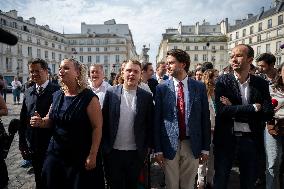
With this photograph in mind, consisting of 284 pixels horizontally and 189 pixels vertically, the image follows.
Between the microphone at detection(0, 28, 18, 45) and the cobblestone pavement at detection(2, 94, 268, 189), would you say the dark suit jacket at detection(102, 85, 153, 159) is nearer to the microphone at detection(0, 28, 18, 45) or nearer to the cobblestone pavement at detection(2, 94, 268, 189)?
the cobblestone pavement at detection(2, 94, 268, 189)

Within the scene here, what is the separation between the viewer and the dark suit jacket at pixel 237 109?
3.24 metres

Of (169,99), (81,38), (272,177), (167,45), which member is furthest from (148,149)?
(81,38)

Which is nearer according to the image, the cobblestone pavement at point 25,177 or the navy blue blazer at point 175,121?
the navy blue blazer at point 175,121

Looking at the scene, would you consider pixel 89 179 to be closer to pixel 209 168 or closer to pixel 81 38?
pixel 209 168

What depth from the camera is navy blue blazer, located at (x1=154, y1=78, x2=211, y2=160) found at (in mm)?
3225

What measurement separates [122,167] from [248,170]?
65.8 inches

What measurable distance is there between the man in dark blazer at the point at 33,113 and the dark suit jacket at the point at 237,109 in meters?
2.46

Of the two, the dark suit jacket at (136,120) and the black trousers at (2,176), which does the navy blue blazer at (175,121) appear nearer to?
the dark suit jacket at (136,120)

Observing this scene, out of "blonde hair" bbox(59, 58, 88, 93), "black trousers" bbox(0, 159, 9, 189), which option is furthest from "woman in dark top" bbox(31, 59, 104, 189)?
"black trousers" bbox(0, 159, 9, 189)

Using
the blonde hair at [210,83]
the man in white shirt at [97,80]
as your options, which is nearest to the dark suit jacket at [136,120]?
the man in white shirt at [97,80]

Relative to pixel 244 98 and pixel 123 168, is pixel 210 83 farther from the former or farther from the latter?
pixel 123 168

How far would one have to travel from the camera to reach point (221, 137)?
345 cm

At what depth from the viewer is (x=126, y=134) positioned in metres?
3.26

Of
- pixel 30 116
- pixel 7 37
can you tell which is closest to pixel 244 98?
pixel 7 37
